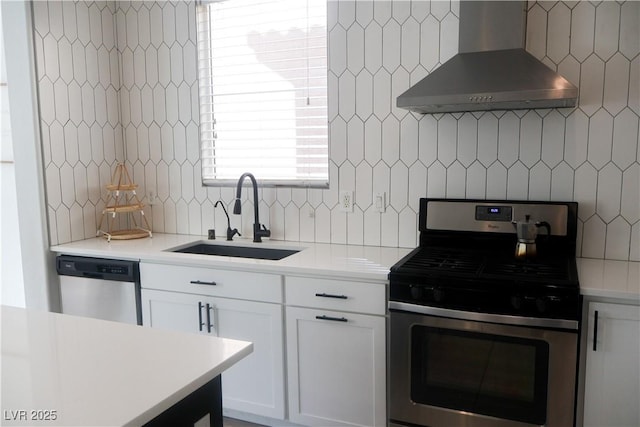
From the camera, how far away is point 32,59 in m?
2.86

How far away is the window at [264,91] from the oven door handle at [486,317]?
104 cm

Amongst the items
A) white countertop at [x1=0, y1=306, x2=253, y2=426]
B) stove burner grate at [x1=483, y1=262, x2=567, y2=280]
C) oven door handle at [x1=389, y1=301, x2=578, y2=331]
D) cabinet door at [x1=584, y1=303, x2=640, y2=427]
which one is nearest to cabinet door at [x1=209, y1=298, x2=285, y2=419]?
oven door handle at [x1=389, y1=301, x2=578, y2=331]

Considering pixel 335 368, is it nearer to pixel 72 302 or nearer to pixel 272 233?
pixel 272 233

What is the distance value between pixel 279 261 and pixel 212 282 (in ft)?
1.22

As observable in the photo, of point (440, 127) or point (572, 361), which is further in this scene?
point (440, 127)

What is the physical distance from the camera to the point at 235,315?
256 centimetres

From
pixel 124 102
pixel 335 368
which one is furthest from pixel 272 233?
pixel 124 102

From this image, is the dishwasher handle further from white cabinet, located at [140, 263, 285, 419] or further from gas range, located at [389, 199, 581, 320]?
gas range, located at [389, 199, 581, 320]

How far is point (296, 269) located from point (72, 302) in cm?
145

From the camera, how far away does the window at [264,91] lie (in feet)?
9.70

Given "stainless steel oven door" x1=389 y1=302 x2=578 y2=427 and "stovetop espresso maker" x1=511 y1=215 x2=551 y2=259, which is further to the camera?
"stovetop espresso maker" x1=511 y1=215 x2=551 y2=259

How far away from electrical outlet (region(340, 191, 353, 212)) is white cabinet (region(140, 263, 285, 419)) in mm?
671

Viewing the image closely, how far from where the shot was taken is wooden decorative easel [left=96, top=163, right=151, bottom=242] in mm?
3205

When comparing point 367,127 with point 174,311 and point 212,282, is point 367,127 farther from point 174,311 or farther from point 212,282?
point 174,311
